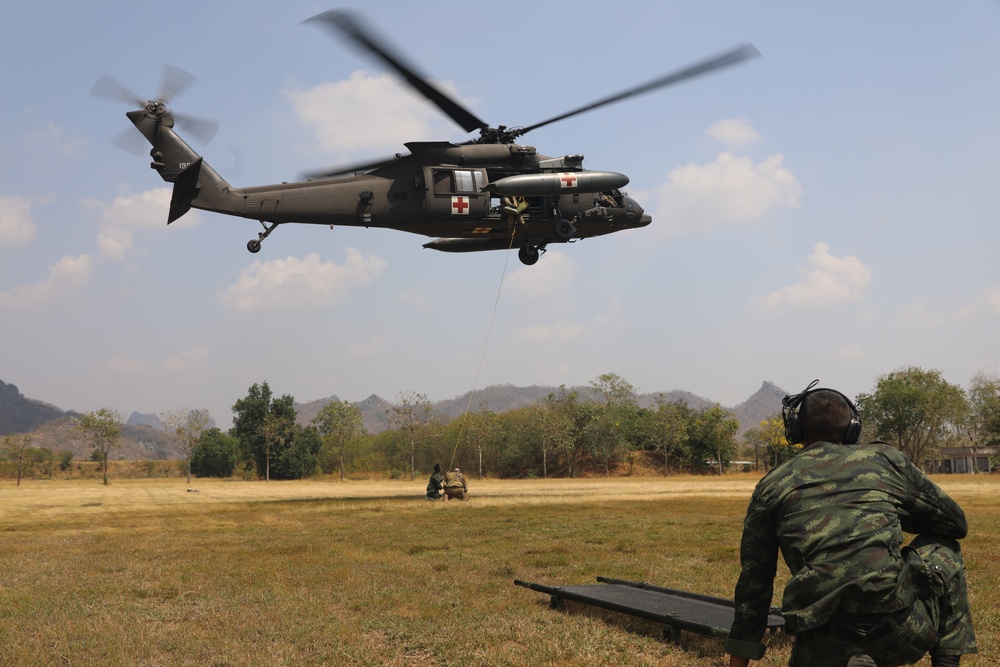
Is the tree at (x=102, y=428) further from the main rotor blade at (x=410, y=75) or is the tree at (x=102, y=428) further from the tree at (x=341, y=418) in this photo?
the main rotor blade at (x=410, y=75)

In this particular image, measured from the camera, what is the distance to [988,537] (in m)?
14.6

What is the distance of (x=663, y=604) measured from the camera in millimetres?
8141

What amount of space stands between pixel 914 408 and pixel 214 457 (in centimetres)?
7169

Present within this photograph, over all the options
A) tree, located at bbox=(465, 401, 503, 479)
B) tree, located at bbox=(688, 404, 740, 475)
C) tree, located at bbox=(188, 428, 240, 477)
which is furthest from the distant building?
tree, located at bbox=(188, 428, 240, 477)

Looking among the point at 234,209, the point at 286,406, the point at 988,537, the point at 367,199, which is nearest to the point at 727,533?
the point at 988,537

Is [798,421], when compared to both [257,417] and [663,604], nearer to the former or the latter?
[663,604]

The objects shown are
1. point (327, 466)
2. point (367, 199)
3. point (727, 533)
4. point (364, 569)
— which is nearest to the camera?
point (364, 569)

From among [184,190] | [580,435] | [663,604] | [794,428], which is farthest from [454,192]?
[580,435]

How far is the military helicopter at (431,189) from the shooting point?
21828 mm

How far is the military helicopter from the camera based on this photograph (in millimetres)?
21828

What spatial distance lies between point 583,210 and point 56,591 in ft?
57.2

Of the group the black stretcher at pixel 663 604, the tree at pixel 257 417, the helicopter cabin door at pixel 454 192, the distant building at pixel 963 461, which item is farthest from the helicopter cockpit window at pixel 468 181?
the distant building at pixel 963 461

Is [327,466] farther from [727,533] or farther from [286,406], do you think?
[727,533]

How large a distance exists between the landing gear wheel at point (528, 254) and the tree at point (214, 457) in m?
75.7
